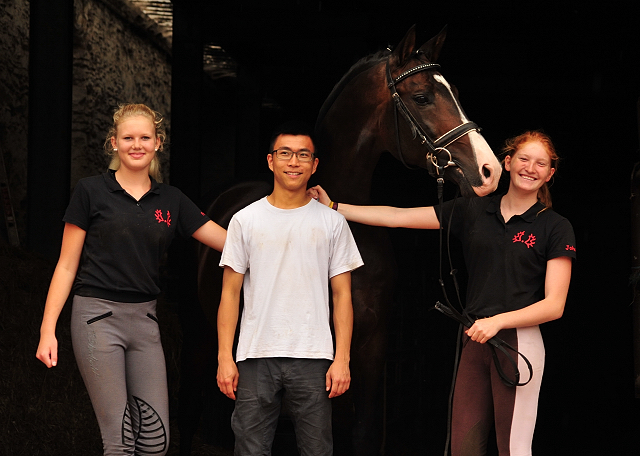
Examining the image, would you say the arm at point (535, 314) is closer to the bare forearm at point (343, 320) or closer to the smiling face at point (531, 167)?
the smiling face at point (531, 167)

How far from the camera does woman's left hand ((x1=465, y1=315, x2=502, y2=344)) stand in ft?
8.18

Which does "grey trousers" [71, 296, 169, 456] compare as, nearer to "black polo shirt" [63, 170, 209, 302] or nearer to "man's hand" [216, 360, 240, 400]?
"black polo shirt" [63, 170, 209, 302]

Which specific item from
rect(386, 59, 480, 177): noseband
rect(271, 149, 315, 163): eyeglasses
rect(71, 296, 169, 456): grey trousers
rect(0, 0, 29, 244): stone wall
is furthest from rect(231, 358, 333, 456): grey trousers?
rect(0, 0, 29, 244): stone wall

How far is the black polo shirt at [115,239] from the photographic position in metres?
2.57

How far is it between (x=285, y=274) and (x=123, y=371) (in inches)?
26.1

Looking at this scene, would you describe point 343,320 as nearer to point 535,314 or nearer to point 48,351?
point 535,314

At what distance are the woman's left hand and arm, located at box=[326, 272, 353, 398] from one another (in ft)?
1.41

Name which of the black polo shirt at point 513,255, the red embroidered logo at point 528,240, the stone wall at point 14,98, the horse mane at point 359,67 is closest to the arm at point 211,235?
the horse mane at point 359,67

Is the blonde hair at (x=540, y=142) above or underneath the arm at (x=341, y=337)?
above

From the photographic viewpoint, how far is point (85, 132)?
9094mm

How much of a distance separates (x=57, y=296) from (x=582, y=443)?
13.2ft

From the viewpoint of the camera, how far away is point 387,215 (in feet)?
9.82

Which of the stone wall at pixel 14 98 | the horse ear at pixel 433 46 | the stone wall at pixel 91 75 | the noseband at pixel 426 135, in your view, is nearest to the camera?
the noseband at pixel 426 135

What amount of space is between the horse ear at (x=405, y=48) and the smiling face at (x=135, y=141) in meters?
1.08
